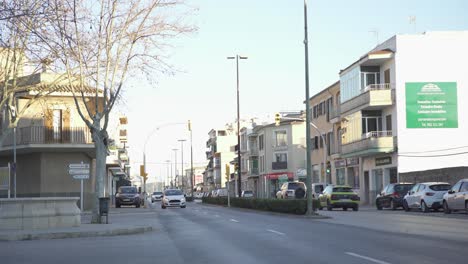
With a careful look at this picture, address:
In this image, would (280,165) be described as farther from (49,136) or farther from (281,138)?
(49,136)

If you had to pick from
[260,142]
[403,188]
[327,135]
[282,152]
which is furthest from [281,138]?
[403,188]

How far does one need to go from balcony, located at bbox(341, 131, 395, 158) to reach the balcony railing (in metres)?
21.6

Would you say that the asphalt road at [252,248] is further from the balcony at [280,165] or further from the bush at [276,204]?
the balcony at [280,165]

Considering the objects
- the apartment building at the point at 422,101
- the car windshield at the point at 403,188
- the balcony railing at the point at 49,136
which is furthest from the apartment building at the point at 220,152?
the car windshield at the point at 403,188

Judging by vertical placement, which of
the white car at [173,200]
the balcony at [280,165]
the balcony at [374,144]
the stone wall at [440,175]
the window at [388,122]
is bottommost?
the white car at [173,200]

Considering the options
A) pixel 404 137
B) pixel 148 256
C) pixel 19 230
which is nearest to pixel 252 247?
pixel 148 256

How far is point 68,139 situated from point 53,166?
214 cm

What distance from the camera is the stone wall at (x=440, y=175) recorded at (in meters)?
40.9

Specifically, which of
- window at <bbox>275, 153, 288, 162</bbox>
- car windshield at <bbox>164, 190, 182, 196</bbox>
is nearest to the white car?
car windshield at <bbox>164, 190, 182, 196</bbox>

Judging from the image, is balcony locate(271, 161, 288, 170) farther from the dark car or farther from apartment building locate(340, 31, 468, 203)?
apartment building locate(340, 31, 468, 203)

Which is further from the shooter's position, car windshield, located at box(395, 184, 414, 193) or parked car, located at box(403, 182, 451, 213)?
car windshield, located at box(395, 184, 414, 193)

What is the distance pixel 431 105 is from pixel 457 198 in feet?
66.5

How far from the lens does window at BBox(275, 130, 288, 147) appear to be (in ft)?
303

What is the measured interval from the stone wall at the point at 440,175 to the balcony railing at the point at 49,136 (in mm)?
22238
